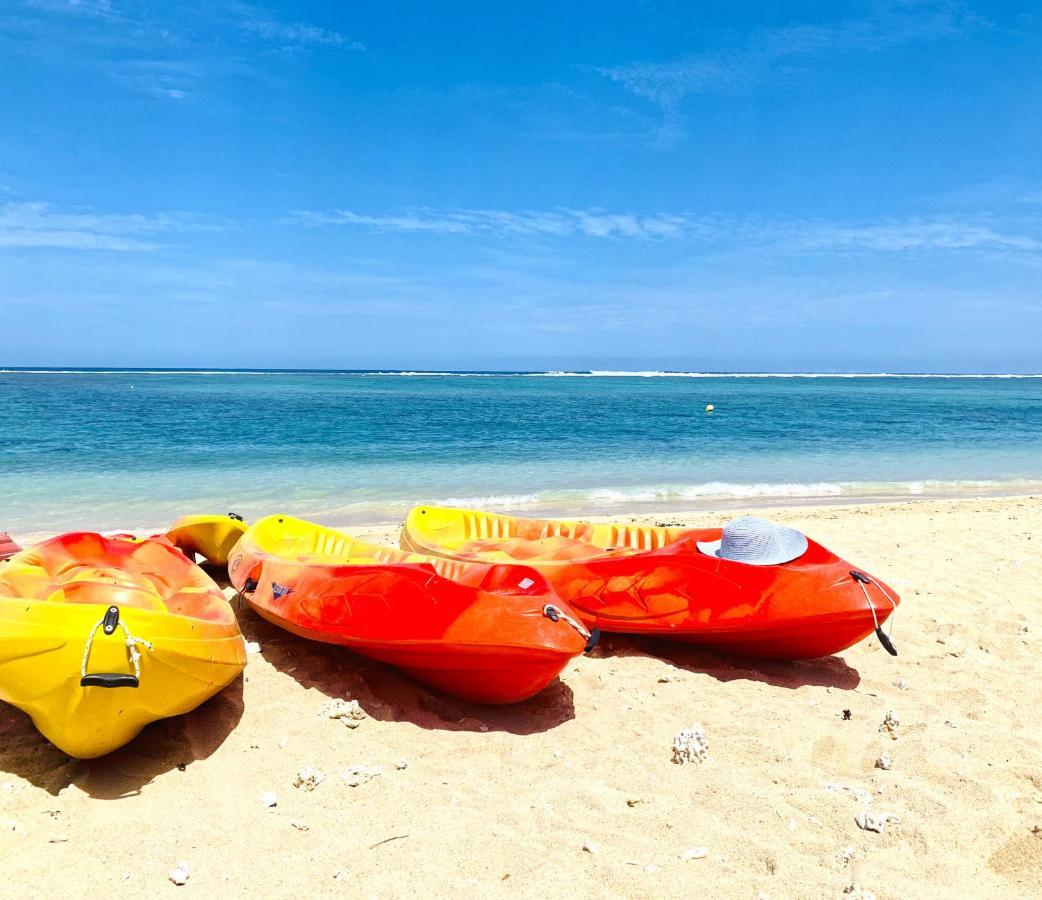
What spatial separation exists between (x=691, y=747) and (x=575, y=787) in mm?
651

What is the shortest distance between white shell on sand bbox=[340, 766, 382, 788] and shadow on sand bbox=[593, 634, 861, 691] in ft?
6.47

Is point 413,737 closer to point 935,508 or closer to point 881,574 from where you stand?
point 881,574

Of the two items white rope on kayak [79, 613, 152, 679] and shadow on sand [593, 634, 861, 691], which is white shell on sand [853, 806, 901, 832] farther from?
white rope on kayak [79, 613, 152, 679]

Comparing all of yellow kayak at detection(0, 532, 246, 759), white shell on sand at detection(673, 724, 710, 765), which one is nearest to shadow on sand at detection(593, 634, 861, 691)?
white shell on sand at detection(673, 724, 710, 765)

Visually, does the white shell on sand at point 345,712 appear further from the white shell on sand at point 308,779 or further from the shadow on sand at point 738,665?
the shadow on sand at point 738,665

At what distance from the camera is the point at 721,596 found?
187 inches

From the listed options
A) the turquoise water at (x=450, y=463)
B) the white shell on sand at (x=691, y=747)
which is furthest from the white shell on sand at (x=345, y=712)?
the turquoise water at (x=450, y=463)

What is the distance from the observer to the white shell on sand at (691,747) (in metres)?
3.60

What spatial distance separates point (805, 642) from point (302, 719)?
3.09m

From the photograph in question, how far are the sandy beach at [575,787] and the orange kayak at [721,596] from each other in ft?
0.75

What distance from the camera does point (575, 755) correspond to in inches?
145

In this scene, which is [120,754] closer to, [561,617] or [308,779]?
[308,779]

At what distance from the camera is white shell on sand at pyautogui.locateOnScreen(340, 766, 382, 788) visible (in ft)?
11.1

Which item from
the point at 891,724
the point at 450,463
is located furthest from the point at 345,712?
the point at 450,463
